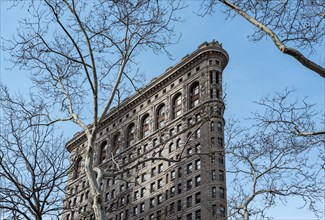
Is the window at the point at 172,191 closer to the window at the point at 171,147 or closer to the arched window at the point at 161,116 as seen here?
the window at the point at 171,147

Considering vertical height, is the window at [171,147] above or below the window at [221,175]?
above

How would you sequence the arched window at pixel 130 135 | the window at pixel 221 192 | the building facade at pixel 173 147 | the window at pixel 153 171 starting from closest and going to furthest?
the window at pixel 221 192
the building facade at pixel 173 147
the window at pixel 153 171
the arched window at pixel 130 135

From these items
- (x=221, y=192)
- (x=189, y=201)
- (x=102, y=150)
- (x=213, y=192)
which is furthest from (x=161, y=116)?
(x=213, y=192)

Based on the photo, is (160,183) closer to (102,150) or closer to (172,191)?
(172,191)

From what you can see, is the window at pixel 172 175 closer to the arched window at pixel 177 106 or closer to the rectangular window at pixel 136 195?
the rectangular window at pixel 136 195

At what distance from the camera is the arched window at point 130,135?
82.9 metres

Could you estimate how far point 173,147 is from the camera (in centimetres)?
7250

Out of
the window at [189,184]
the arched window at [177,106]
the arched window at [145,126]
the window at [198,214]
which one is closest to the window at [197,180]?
the window at [189,184]

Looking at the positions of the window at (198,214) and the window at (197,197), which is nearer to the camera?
the window at (198,214)

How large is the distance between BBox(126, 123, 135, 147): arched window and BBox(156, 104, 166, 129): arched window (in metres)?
5.56

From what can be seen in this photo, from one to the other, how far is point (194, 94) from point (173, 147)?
1124 cm

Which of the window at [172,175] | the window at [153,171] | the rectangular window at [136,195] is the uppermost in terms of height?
the window at [153,171]

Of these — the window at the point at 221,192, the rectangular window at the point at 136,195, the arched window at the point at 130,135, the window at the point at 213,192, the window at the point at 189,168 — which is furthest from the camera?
the arched window at the point at 130,135

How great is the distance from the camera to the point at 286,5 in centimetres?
1026
